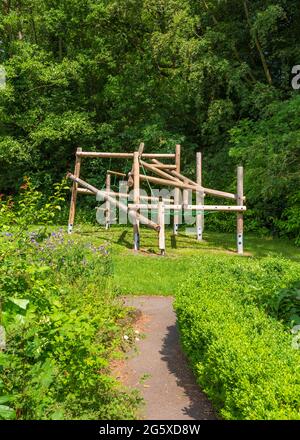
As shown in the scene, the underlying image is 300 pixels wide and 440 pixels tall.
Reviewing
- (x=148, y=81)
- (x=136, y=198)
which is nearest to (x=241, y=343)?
(x=136, y=198)

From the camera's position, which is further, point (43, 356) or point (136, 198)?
point (136, 198)

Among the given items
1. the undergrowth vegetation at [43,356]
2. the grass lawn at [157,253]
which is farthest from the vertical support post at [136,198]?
the undergrowth vegetation at [43,356]

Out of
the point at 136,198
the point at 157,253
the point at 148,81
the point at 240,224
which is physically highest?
the point at 148,81

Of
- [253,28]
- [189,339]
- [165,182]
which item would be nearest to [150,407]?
[189,339]

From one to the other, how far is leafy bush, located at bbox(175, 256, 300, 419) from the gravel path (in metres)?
0.23

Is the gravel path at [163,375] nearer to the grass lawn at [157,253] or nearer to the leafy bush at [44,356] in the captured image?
the leafy bush at [44,356]

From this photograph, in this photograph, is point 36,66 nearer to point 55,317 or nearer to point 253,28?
point 253,28

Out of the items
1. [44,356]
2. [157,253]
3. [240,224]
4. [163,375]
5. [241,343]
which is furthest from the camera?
[240,224]

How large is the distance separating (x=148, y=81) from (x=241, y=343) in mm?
17160

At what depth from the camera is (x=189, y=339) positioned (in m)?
4.73

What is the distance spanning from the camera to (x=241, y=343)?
3.71 meters

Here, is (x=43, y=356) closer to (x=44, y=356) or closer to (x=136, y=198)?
(x=44, y=356)

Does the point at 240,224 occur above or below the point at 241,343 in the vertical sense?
above

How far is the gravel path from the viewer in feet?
13.4
